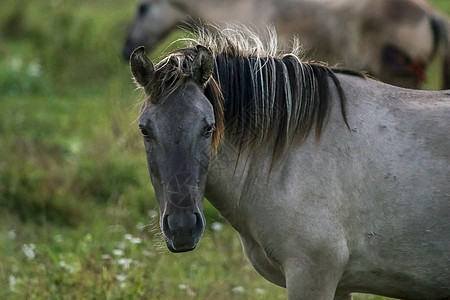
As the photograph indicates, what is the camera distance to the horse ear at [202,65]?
3264mm

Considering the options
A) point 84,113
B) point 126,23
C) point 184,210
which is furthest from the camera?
point 126,23

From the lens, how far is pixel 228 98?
353 cm

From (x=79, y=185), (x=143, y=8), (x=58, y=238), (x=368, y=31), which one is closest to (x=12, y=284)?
(x=58, y=238)

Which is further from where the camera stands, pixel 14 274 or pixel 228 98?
pixel 14 274

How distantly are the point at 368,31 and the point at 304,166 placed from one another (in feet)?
15.9

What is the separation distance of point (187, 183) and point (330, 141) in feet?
2.48

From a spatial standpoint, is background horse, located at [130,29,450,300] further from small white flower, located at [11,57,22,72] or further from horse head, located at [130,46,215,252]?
small white flower, located at [11,57,22,72]

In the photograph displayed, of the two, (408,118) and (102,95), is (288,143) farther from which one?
(102,95)

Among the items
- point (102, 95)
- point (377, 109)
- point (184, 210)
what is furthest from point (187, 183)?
point (102, 95)

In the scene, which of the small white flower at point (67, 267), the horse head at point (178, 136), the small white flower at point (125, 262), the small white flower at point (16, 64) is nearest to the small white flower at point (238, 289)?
the small white flower at point (125, 262)

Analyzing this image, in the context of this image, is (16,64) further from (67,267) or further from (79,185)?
(67,267)

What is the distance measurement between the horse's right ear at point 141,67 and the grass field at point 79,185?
278 millimetres

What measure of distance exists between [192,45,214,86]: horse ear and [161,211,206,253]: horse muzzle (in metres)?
0.62

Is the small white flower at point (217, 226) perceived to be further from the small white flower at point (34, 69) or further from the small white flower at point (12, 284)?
the small white flower at point (34, 69)
